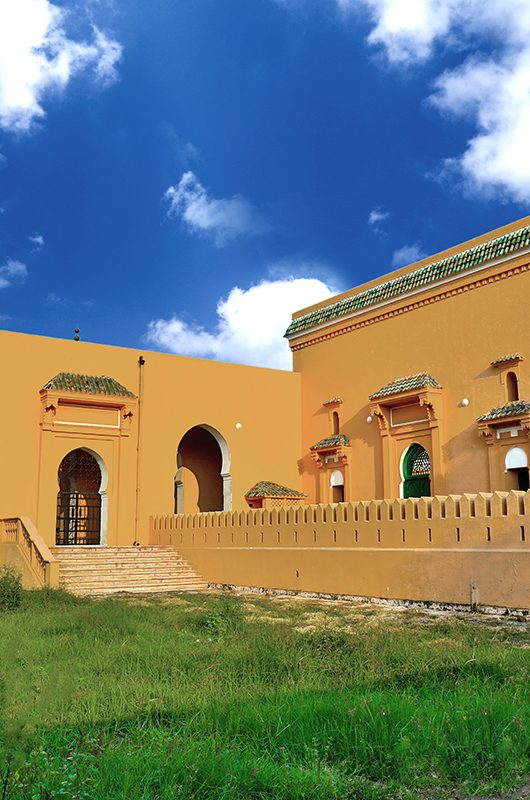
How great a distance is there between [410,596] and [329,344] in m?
9.64

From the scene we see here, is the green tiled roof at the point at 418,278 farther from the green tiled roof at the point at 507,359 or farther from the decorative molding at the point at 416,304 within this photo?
the green tiled roof at the point at 507,359

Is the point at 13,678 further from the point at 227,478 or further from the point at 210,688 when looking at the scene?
the point at 227,478

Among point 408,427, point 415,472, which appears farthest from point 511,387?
point 415,472

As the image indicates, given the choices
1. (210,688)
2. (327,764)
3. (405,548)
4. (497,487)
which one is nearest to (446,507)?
(405,548)

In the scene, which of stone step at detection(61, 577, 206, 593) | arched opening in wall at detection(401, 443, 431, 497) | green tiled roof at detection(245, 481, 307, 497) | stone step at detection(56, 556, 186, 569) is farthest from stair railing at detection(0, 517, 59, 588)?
arched opening in wall at detection(401, 443, 431, 497)

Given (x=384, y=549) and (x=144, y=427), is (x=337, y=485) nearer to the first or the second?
(x=144, y=427)

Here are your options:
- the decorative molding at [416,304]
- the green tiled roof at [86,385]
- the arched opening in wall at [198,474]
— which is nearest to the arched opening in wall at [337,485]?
the arched opening in wall at [198,474]

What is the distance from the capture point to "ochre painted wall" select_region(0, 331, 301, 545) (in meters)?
16.4

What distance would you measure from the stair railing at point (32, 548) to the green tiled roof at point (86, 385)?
10.4 ft

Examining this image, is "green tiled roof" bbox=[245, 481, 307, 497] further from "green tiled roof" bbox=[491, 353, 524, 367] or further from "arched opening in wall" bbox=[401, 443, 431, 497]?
"green tiled roof" bbox=[491, 353, 524, 367]

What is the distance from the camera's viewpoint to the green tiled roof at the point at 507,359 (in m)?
14.9

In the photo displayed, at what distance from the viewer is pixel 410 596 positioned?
457 inches

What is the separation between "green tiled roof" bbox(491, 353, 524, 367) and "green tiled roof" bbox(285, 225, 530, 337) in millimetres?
2118

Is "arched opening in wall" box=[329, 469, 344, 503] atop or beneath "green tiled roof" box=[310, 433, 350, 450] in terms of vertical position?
beneath
